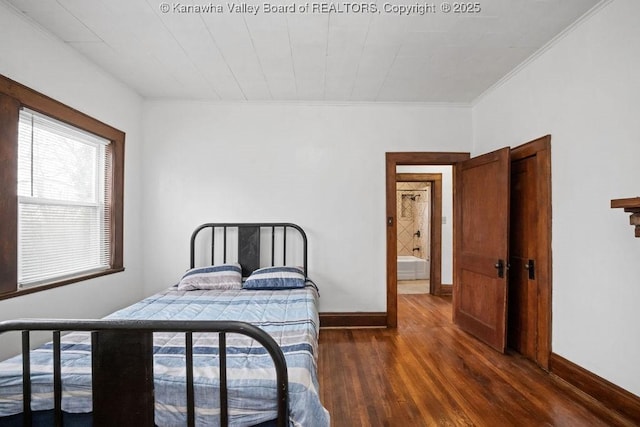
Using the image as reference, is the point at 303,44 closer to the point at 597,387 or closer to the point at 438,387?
the point at 438,387

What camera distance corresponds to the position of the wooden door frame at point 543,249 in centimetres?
253

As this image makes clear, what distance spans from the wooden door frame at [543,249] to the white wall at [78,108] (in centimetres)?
381

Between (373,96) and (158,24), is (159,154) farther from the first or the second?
(373,96)

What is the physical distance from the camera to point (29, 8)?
2.01 metres

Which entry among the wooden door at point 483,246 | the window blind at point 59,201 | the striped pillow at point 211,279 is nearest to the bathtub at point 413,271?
the wooden door at point 483,246

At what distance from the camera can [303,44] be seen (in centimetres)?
242

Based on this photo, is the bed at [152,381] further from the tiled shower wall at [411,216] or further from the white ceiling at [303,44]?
the tiled shower wall at [411,216]

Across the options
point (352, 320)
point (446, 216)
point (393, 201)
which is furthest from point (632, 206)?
point (446, 216)

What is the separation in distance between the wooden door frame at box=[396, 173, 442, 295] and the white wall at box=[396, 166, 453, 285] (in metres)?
0.06

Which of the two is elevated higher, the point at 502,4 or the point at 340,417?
the point at 502,4

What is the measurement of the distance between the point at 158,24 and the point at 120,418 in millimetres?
2349

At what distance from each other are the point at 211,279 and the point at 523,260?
2.91 metres

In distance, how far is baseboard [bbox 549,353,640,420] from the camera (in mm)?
1873

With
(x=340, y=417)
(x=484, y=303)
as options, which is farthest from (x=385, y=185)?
(x=340, y=417)
